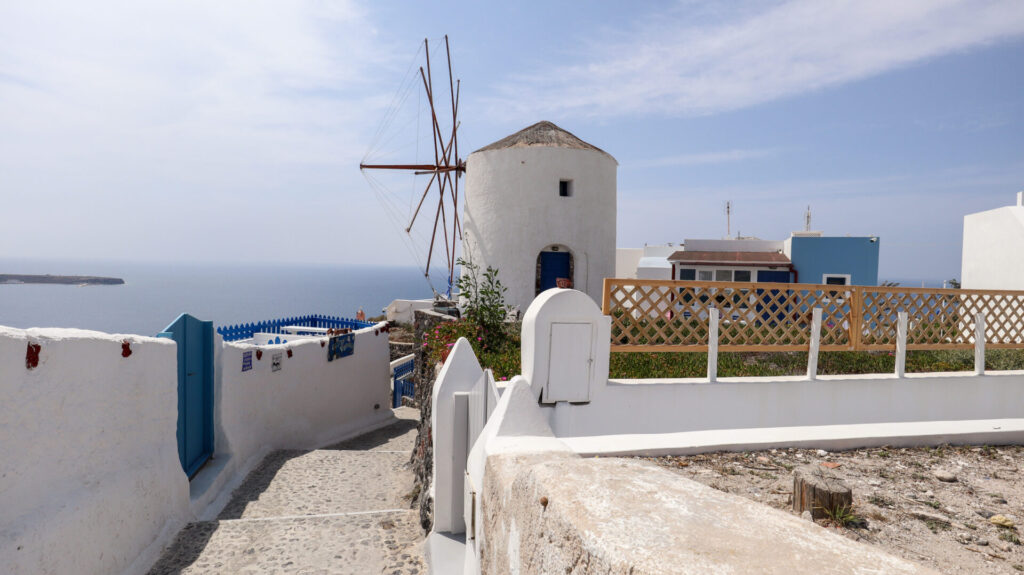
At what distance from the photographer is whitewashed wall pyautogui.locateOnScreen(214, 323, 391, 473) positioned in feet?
23.7

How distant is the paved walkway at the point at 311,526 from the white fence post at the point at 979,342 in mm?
7881

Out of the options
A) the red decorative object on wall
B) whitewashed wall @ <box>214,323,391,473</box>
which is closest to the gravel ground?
the red decorative object on wall

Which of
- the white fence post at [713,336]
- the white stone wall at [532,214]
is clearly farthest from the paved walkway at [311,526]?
the white stone wall at [532,214]

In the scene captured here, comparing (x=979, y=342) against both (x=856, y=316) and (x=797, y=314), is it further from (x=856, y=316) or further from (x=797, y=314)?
(x=797, y=314)

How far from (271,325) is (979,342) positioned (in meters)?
13.5

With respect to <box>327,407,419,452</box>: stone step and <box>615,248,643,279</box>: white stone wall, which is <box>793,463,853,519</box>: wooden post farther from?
<box>615,248,643,279</box>: white stone wall

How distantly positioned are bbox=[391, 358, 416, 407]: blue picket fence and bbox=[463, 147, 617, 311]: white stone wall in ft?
13.4

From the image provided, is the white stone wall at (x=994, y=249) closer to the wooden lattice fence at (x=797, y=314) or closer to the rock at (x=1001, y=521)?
the wooden lattice fence at (x=797, y=314)

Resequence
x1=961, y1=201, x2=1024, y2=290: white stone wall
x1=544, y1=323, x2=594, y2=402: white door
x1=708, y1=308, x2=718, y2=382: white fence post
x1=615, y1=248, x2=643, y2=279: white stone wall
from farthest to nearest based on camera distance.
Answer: x1=615, y1=248, x2=643, y2=279: white stone wall → x1=961, y1=201, x2=1024, y2=290: white stone wall → x1=708, y1=308, x2=718, y2=382: white fence post → x1=544, y1=323, x2=594, y2=402: white door

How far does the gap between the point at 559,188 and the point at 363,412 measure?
27.9 ft

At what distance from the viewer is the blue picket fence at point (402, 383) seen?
16.4 metres

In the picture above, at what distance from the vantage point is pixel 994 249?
14945 millimetres

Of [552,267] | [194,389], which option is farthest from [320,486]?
[552,267]

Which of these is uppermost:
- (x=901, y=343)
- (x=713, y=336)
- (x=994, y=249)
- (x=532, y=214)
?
(x=532, y=214)
